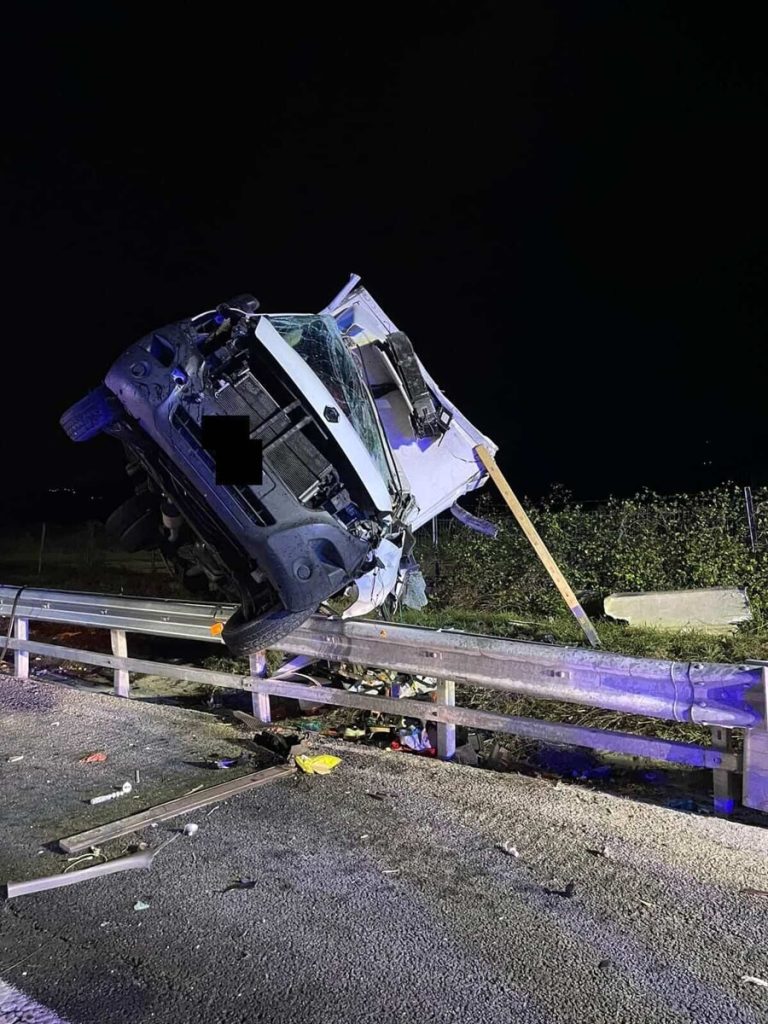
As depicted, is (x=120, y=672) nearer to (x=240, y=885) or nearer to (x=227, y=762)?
(x=227, y=762)

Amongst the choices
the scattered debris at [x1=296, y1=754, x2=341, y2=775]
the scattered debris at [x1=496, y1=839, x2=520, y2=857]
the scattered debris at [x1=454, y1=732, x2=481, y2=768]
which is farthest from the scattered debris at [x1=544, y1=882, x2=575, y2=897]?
the scattered debris at [x1=296, y1=754, x2=341, y2=775]

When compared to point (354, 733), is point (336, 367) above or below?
above

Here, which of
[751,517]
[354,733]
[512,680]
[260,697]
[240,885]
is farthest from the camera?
[751,517]

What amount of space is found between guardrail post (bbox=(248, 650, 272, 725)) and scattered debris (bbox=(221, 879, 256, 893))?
7.57 ft

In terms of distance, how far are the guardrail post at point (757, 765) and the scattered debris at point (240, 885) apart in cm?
235

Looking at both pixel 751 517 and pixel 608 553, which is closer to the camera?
pixel 751 517

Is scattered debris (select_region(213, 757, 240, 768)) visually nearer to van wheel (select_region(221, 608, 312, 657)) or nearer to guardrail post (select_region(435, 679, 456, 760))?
van wheel (select_region(221, 608, 312, 657))

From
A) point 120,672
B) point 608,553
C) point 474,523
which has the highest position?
point 474,523

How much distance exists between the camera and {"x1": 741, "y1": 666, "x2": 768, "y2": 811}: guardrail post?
3518 millimetres

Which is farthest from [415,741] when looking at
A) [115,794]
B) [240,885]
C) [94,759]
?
[94,759]

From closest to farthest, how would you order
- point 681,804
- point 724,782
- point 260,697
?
point 724,782 → point 681,804 → point 260,697

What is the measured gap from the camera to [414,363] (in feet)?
16.9

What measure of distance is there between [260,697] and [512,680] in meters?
2.09

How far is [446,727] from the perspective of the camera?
4.75 meters
